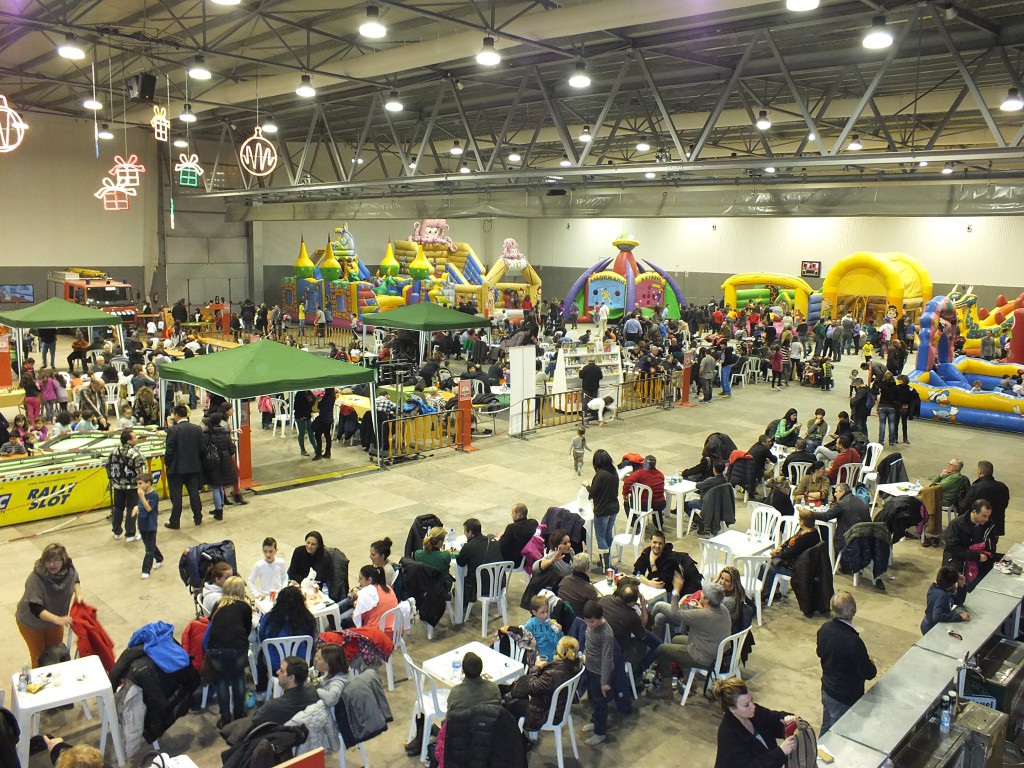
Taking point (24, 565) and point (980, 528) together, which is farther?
point (24, 565)

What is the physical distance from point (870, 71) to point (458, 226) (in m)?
26.9

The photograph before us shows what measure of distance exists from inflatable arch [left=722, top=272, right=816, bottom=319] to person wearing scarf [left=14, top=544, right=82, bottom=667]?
1050 inches

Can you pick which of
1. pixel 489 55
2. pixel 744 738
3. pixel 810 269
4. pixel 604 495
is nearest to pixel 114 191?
pixel 489 55

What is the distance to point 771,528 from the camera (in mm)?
8922

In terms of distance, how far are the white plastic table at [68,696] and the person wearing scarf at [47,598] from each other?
53 centimetres

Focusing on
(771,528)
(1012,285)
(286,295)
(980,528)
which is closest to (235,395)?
(771,528)

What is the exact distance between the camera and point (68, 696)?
512cm

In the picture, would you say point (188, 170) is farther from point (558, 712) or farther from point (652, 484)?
point (558, 712)

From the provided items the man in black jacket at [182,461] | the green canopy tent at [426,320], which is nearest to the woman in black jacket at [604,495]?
the man in black jacket at [182,461]

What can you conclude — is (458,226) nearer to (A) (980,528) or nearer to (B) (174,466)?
(B) (174,466)

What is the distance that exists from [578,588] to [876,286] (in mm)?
25407

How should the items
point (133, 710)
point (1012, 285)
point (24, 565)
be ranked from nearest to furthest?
1. point (133, 710)
2. point (24, 565)
3. point (1012, 285)

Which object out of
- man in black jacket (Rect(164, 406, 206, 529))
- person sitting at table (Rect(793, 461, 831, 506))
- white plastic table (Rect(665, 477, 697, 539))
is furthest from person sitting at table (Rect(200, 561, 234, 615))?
person sitting at table (Rect(793, 461, 831, 506))

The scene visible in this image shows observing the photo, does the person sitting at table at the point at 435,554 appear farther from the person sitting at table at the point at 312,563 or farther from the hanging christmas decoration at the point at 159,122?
the hanging christmas decoration at the point at 159,122
